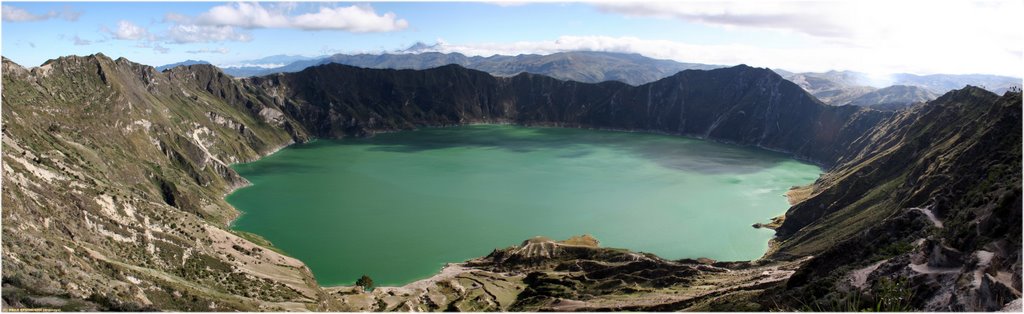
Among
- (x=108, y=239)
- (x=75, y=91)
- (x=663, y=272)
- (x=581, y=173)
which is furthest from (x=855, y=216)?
(x=75, y=91)

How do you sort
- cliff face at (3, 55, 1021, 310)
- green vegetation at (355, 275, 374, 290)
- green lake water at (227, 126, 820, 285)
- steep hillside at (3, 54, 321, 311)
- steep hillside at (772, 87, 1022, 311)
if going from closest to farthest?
steep hillside at (772, 87, 1022, 311) → cliff face at (3, 55, 1021, 310) → steep hillside at (3, 54, 321, 311) → green vegetation at (355, 275, 374, 290) → green lake water at (227, 126, 820, 285)

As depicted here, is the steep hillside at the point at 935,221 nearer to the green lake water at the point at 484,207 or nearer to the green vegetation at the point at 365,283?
the green lake water at the point at 484,207

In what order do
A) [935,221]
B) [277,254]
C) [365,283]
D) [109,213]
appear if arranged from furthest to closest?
[277,254]
[365,283]
[109,213]
[935,221]

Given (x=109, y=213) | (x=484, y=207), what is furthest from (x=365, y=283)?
(x=484, y=207)

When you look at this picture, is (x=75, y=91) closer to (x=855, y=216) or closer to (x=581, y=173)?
(x=581, y=173)

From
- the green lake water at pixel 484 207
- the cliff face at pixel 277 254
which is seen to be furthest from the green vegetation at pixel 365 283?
the cliff face at pixel 277 254

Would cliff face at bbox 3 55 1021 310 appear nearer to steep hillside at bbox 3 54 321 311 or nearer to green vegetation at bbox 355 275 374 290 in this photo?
steep hillside at bbox 3 54 321 311

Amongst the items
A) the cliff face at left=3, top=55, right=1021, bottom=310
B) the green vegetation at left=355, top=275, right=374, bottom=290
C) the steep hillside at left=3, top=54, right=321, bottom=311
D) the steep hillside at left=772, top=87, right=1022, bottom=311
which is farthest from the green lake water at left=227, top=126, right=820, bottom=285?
the steep hillside at left=772, top=87, right=1022, bottom=311

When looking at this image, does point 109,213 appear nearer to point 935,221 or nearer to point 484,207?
point 484,207

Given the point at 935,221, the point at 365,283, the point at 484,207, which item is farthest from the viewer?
the point at 484,207
